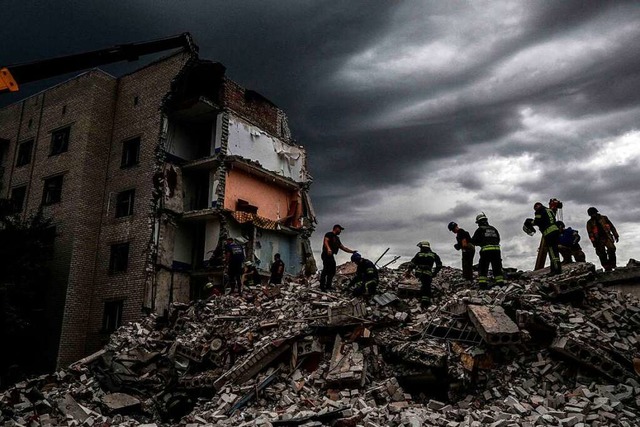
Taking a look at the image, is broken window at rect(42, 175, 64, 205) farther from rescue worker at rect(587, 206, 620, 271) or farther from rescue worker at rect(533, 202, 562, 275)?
rescue worker at rect(587, 206, 620, 271)

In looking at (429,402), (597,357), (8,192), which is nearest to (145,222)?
(8,192)

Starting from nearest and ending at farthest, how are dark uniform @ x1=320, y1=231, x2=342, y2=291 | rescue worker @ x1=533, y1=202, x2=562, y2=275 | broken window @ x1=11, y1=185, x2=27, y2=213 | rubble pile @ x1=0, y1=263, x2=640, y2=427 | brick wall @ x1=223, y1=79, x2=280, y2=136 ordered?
rubble pile @ x1=0, y1=263, x2=640, y2=427 → rescue worker @ x1=533, y1=202, x2=562, y2=275 → dark uniform @ x1=320, y1=231, x2=342, y2=291 → brick wall @ x1=223, y1=79, x2=280, y2=136 → broken window @ x1=11, y1=185, x2=27, y2=213

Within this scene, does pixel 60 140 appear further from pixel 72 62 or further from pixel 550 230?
pixel 550 230

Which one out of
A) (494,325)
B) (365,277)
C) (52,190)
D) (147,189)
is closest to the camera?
(494,325)

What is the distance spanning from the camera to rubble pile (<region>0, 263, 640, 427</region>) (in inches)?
306

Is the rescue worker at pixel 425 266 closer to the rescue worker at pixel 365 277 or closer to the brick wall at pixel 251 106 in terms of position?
the rescue worker at pixel 365 277

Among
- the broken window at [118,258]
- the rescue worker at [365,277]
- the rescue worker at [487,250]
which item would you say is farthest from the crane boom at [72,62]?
the rescue worker at [487,250]

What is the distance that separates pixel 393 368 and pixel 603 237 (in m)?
6.59

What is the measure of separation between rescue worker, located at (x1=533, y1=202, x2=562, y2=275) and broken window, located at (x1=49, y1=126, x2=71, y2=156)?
1988 centimetres

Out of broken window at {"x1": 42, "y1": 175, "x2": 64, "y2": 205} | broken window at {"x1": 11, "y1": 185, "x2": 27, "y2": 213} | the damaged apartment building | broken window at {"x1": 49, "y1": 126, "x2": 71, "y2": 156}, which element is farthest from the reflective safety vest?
broken window at {"x1": 11, "y1": 185, "x2": 27, "y2": 213}

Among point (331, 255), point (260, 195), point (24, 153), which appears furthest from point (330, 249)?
point (24, 153)

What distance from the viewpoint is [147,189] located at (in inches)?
770

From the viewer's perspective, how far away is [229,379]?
9492mm

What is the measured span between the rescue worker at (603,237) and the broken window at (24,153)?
79.7ft
